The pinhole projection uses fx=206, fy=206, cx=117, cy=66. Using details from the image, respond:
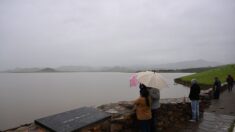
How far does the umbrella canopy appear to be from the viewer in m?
5.57

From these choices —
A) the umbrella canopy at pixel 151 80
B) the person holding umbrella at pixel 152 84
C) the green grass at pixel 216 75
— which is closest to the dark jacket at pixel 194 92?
the person holding umbrella at pixel 152 84

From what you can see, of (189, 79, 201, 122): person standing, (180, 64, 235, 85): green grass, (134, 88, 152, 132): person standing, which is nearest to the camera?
(134, 88, 152, 132): person standing

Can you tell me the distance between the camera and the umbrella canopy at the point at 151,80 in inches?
219

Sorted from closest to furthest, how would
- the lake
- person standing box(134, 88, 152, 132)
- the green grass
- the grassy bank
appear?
person standing box(134, 88, 152, 132) < the lake < the grassy bank < the green grass

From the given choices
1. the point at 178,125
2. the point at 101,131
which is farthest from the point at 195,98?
the point at 101,131

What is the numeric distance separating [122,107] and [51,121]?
8.40ft

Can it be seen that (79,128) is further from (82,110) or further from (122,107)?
(122,107)

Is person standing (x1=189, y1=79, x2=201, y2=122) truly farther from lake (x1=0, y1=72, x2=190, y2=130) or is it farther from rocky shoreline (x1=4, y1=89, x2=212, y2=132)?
lake (x1=0, y1=72, x2=190, y2=130)

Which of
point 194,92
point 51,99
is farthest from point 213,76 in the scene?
point 194,92

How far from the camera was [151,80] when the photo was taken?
5656 mm

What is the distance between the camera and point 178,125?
8.15 m

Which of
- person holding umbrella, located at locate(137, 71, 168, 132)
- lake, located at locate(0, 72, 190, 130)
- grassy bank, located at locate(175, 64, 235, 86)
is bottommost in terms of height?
lake, located at locate(0, 72, 190, 130)

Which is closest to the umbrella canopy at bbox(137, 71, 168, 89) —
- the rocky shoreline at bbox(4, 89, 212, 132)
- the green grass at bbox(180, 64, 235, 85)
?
the rocky shoreline at bbox(4, 89, 212, 132)

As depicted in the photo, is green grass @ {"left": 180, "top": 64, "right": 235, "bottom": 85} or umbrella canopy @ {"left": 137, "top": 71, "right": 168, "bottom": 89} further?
green grass @ {"left": 180, "top": 64, "right": 235, "bottom": 85}
